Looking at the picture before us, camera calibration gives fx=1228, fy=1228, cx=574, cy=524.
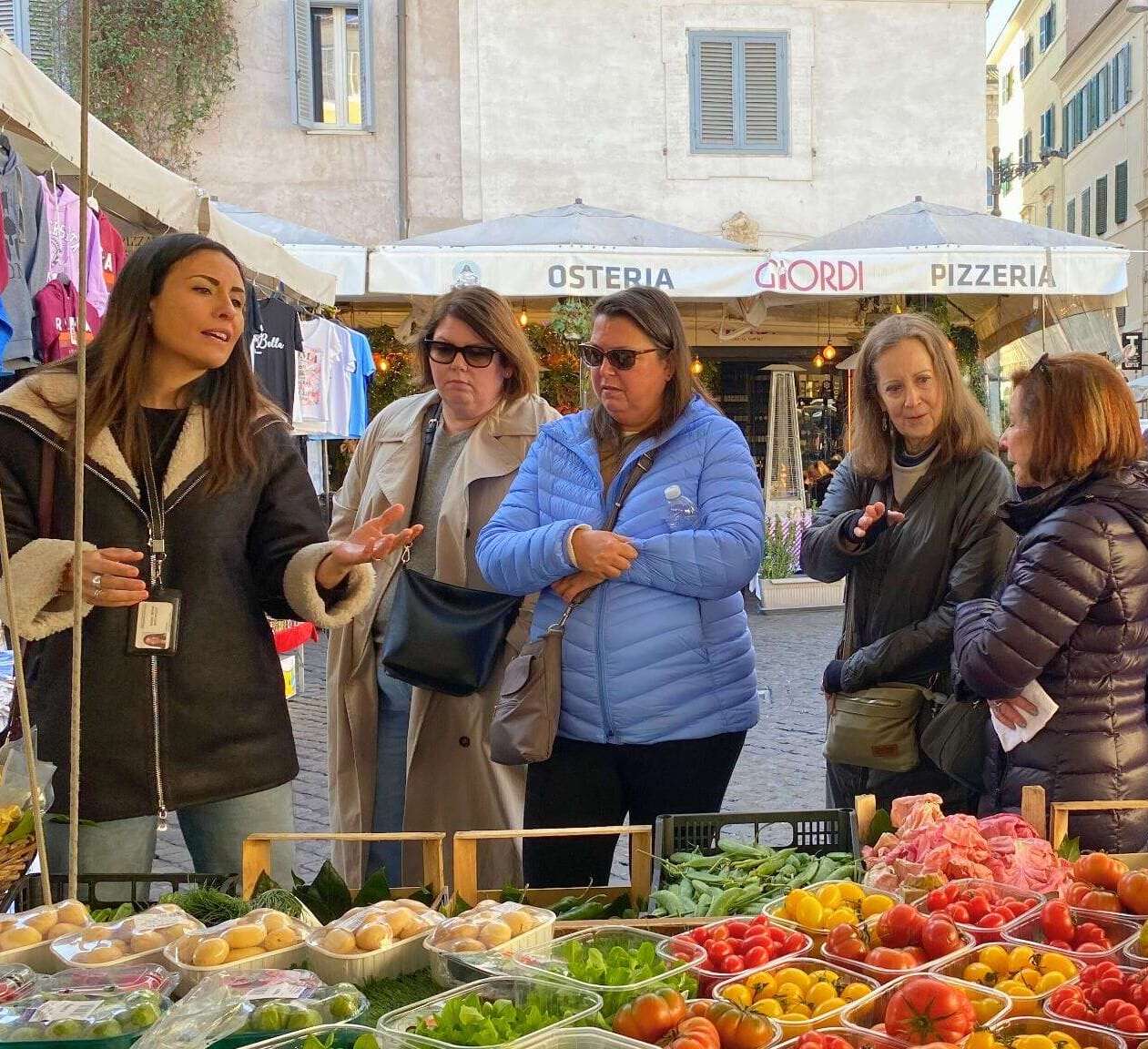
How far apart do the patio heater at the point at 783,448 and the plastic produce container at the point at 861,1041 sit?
11376 millimetres

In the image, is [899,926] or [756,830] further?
[756,830]

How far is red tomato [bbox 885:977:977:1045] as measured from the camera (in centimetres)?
158

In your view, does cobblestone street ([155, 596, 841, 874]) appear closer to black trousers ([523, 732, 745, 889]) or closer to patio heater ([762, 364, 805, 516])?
black trousers ([523, 732, 745, 889])

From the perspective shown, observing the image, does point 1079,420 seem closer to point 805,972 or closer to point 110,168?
point 805,972

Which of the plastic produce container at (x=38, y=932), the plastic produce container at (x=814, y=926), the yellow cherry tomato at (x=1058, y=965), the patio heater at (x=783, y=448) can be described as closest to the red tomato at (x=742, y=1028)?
the plastic produce container at (x=814, y=926)

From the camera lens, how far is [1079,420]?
280 centimetres

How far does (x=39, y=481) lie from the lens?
8.09ft

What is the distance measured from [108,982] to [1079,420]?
2.28 meters

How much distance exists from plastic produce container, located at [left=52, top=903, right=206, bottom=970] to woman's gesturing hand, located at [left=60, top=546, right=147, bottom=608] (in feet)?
1.84

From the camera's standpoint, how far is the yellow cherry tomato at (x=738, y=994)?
1.70 metres

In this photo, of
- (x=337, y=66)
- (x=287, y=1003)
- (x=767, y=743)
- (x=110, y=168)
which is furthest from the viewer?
(x=337, y=66)

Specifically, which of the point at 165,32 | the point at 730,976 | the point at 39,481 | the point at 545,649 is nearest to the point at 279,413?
the point at 39,481

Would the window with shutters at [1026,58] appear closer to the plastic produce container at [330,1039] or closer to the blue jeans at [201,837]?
the blue jeans at [201,837]

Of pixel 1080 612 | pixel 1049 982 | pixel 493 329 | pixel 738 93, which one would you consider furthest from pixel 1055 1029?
pixel 738 93
